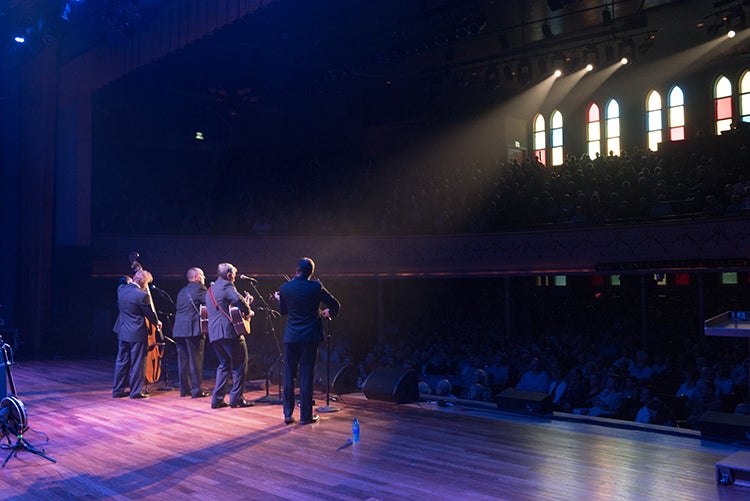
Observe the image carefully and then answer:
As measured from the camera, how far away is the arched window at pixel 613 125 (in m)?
20.8

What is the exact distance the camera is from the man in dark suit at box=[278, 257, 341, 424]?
6.05 meters

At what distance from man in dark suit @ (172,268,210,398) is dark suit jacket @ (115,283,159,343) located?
1.11 ft

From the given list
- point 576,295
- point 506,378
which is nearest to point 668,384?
point 506,378

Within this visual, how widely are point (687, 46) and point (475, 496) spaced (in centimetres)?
1738

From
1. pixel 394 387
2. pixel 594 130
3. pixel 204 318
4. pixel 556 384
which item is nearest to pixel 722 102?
pixel 594 130

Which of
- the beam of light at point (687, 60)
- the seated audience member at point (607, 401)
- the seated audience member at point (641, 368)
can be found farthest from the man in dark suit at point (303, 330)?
the beam of light at point (687, 60)

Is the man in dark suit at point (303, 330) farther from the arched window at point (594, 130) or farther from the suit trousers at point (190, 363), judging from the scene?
the arched window at point (594, 130)

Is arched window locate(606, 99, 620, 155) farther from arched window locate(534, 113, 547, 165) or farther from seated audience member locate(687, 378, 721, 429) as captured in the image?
seated audience member locate(687, 378, 721, 429)

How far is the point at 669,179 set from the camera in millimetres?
13992

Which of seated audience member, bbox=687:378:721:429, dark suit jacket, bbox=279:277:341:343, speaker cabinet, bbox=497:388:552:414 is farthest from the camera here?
seated audience member, bbox=687:378:721:429

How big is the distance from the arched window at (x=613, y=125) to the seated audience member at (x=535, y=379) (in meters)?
12.9

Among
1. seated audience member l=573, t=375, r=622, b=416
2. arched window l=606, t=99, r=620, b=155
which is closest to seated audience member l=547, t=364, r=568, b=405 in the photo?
seated audience member l=573, t=375, r=622, b=416

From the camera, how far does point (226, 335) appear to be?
6801 mm

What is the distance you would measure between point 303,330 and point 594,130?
1781cm
